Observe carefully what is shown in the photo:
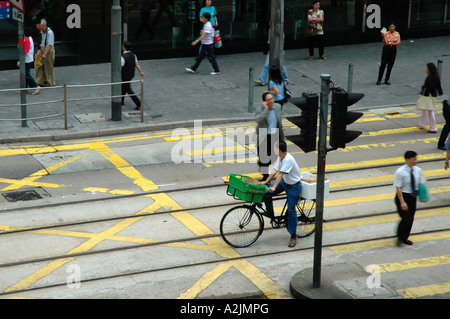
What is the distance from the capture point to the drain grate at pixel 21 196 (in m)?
13.1

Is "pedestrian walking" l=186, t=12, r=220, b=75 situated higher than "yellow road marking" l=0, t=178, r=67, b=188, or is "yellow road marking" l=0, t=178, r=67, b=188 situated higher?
"pedestrian walking" l=186, t=12, r=220, b=75

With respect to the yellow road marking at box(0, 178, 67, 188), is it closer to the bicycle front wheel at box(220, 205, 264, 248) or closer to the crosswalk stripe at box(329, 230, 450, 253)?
the bicycle front wheel at box(220, 205, 264, 248)

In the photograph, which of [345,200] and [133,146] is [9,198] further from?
[345,200]

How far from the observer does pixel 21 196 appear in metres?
13.3

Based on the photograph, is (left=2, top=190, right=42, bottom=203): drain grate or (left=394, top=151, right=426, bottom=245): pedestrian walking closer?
(left=394, top=151, right=426, bottom=245): pedestrian walking

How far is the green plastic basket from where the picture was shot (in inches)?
437

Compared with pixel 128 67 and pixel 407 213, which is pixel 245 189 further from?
pixel 128 67

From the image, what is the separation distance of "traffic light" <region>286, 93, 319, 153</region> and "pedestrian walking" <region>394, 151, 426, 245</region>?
205 centimetres

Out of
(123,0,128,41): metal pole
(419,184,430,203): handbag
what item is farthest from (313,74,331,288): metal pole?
(123,0,128,41): metal pole

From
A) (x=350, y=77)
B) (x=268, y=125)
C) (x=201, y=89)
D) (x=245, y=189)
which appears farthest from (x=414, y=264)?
(x=201, y=89)

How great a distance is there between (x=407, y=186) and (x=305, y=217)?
1600mm

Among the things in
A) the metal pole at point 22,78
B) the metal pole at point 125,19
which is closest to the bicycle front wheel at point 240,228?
the metal pole at point 22,78

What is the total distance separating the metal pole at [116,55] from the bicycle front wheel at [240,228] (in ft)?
22.8
